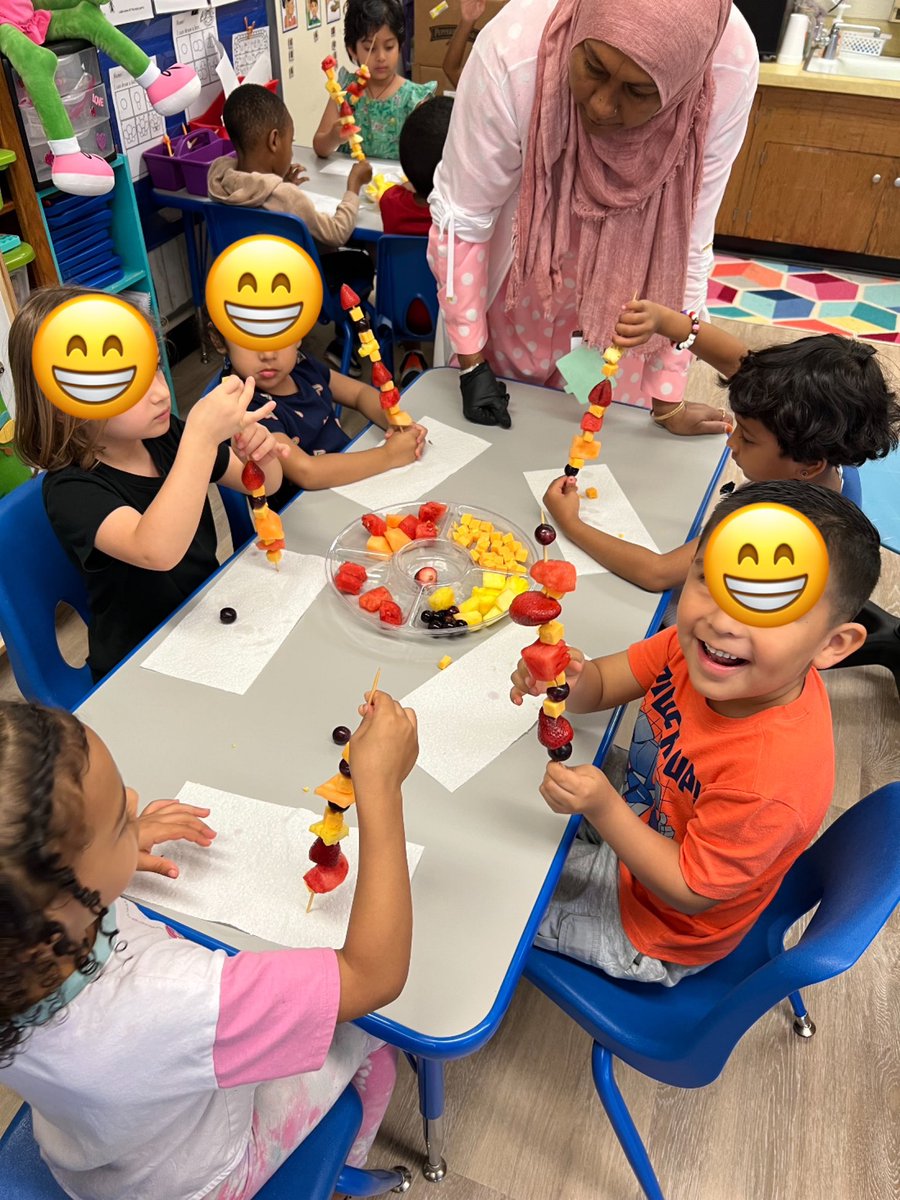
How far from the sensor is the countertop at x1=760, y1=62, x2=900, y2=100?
434cm

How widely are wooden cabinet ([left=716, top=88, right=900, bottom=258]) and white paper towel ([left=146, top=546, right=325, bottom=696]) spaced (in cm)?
435

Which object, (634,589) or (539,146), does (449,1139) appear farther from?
(539,146)

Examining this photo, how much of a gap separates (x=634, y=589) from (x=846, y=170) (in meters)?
4.25

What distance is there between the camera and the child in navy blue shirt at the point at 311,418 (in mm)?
1705

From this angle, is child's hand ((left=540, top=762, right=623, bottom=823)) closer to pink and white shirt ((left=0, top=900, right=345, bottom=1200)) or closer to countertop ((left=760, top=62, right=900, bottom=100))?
pink and white shirt ((left=0, top=900, right=345, bottom=1200))

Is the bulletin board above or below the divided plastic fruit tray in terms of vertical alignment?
above

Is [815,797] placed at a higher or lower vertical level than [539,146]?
lower

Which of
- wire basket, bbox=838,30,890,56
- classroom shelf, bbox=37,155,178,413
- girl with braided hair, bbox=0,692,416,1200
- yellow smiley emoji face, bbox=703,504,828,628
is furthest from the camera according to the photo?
wire basket, bbox=838,30,890,56

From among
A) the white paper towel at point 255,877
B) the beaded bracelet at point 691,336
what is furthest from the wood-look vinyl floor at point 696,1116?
the beaded bracelet at point 691,336

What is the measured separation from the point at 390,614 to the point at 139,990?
2.34ft

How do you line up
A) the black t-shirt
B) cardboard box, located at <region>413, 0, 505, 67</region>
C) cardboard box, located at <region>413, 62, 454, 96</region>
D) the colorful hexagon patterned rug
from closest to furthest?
1. the black t-shirt
2. the colorful hexagon patterned rug
3. cardboard box, located at <region>413, 0, 505, 67</region>
4. cardboard box, located at <region>413, 62, 454, 96</region>

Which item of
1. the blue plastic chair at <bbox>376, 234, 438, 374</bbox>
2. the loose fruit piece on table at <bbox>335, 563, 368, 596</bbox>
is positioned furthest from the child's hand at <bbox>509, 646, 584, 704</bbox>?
the blue plastic chair at <bbox>376, 234, 438, 374</bbox>

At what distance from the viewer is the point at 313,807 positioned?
1121 millimetres

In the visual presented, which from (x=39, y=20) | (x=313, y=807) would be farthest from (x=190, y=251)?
(x=313, y=807)
